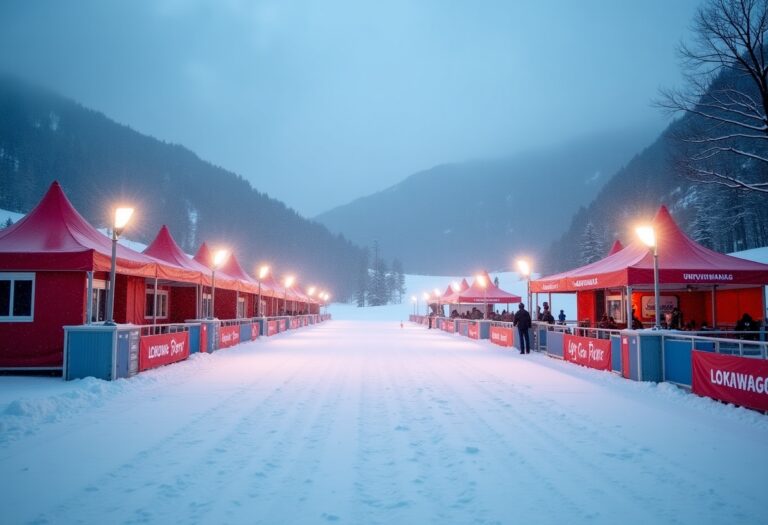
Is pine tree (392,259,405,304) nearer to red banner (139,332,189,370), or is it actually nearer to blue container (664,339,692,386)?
red banner (139,332,189,370)

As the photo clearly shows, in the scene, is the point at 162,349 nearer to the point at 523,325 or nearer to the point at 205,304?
the point at 523,325

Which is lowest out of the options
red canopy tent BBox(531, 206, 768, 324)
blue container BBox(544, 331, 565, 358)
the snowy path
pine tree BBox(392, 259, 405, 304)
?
the snowy path

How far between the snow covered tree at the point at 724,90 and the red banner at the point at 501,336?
979 centimetres

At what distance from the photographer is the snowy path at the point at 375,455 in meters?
3.98

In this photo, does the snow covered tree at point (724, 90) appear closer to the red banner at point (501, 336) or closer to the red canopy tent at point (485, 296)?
the red banner at point (501, 336)

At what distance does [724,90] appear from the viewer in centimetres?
1362

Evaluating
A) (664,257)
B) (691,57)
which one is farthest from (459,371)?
(691,57)

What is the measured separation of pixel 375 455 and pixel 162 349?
9.74m

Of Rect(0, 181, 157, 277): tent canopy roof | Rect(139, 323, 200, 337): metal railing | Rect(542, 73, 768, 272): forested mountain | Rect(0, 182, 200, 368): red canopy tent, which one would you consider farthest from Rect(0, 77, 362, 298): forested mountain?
Rect(0, 182, 200, 368): red canopy tent

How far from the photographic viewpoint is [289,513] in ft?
12.7

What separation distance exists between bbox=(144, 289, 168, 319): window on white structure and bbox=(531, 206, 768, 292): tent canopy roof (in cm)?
1661

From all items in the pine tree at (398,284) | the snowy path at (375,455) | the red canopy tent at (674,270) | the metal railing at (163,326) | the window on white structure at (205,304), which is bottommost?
the snowy path at (375,455)

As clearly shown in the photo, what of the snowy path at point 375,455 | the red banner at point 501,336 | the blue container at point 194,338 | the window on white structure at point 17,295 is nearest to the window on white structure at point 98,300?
the window on white structure at point 17,295

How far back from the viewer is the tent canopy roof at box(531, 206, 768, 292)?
1379 cm
